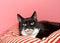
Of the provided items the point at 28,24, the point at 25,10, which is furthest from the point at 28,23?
the point at 25,10

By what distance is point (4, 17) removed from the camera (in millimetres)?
2098

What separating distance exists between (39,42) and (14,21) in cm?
90

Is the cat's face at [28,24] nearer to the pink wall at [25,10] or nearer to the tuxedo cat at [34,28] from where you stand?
the tuxedo cat at [34,28]

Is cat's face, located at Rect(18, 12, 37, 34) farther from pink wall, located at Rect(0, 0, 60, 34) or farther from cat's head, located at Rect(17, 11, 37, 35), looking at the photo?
pink wall, located at Rect(0, 0, 60, 34)

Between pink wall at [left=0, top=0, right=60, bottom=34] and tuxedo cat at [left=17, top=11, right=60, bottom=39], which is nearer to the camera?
tuxedo cat at [left=17, top=11, right=60, bottom=39]

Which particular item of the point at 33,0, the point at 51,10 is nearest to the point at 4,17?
the point at 33,0

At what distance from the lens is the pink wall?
2.09 m

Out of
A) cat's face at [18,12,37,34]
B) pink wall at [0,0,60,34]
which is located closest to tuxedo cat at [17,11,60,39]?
cat's face at [18,12,37,34]

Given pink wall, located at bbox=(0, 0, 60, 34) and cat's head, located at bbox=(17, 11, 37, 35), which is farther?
pink wall, located at bbox=(0, 0, 60, 34)

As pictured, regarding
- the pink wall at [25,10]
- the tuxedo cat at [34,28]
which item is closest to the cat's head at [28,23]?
the tuxedo cat at [34,28]

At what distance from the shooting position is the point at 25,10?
218 cm

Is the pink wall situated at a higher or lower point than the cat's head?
higher

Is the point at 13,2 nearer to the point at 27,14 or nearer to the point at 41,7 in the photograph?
the point at 27,14

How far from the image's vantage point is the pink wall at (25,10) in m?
2.09
